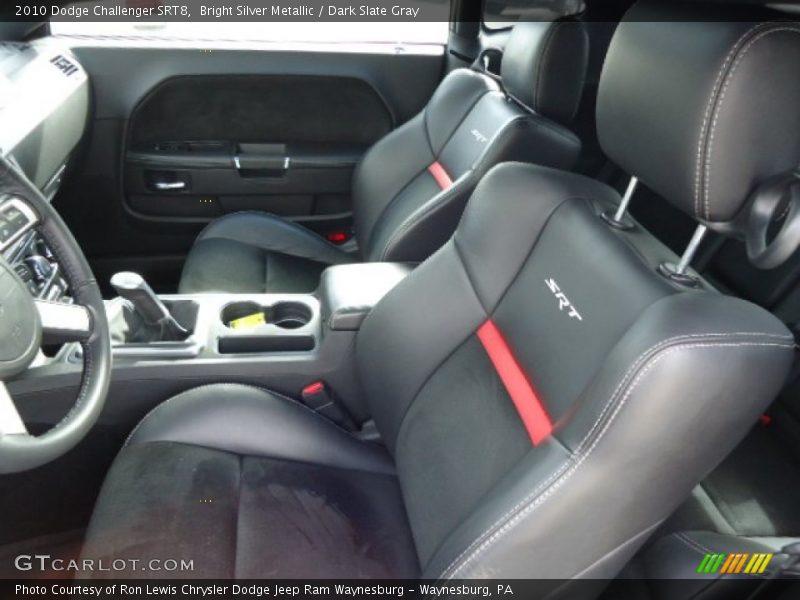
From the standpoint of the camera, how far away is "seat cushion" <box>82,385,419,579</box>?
1.10 metres

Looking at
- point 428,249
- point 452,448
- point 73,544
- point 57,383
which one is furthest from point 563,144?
point 73,544

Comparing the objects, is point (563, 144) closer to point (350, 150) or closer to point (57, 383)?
point (350, 150)

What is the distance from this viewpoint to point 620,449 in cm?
85

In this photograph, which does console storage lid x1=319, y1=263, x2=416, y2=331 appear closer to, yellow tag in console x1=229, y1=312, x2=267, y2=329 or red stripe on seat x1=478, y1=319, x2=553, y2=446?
yellow tag in console x1=229, y1=312, x2=267, y2=329

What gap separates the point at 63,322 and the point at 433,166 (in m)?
1.13

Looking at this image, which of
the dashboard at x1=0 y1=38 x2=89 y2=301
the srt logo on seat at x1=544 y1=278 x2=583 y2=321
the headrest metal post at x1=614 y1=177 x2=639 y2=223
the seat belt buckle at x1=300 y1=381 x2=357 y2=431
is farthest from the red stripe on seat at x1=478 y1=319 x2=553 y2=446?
the dashboard at x1=0 y1=38 x2=89 y2=301

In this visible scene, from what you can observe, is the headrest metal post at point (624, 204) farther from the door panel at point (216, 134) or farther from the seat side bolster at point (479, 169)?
the door panel at point (216, 134)

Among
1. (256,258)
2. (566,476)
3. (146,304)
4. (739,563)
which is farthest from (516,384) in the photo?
(256,258)

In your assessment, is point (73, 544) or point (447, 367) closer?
point (447, 367)

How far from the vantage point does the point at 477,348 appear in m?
1.19

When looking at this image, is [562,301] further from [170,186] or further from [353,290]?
[170,186]

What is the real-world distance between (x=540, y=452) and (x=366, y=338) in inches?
20.6

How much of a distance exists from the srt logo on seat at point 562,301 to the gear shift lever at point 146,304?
0.75 metres

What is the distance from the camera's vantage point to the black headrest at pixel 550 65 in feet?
4.95
